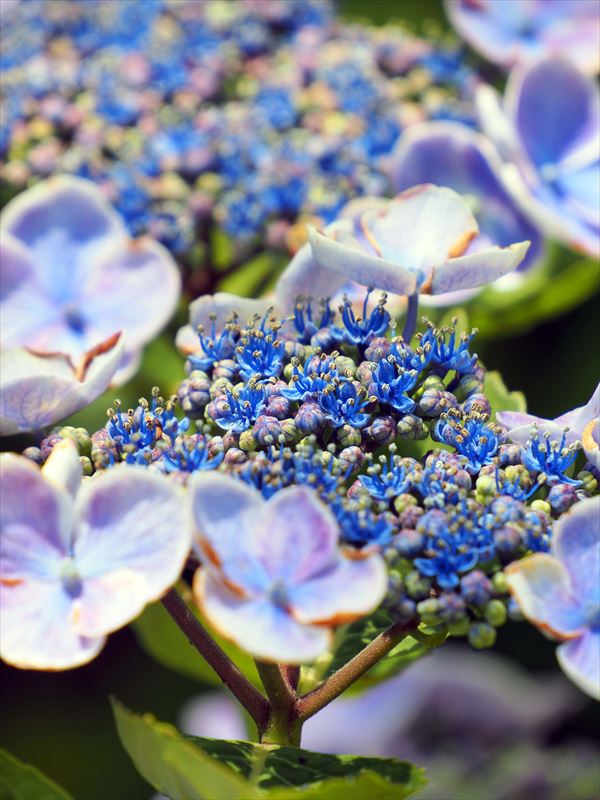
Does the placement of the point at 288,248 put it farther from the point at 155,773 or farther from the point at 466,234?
the point at 155,773

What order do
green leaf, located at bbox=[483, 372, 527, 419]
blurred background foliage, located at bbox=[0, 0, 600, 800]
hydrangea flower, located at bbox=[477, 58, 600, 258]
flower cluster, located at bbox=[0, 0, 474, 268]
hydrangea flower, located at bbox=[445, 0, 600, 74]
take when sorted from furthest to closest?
A: blurred background foliage, located at bbox=[0, 0, 600, 800], hydrangea flower, located at bbox=[445, 0, 600, 74], flower cluster, located at bbox=[0, 0, 474, 268], hydrangea flower, located at bbox=[477, 58, 600, 258], green leaf, located at bbox=[483, 372, 527, 419]

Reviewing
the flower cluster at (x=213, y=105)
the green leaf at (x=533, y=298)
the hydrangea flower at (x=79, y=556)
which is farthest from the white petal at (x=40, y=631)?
the green leaf at (x=533, y=298)

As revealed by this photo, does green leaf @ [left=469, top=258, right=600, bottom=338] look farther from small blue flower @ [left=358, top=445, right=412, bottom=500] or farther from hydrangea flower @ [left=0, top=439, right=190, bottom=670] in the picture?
hydrangea flower @ [left=0, top=439, right=190, bottom=670]

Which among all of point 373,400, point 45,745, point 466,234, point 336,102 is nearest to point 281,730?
point 373,400

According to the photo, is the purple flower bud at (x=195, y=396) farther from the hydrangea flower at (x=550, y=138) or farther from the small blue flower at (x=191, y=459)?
the hydrangea flower at (x=550, y=138)

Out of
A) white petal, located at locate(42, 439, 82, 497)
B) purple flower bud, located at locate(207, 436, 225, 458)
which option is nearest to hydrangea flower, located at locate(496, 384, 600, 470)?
purple flower bud, located at locate(207, 436, 225, 458)

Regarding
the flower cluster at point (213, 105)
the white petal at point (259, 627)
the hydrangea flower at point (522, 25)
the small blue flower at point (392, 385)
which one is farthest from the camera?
the hydrangea flower at point (522, 25)

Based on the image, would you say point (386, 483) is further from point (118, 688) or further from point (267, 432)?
point (118, 688)
